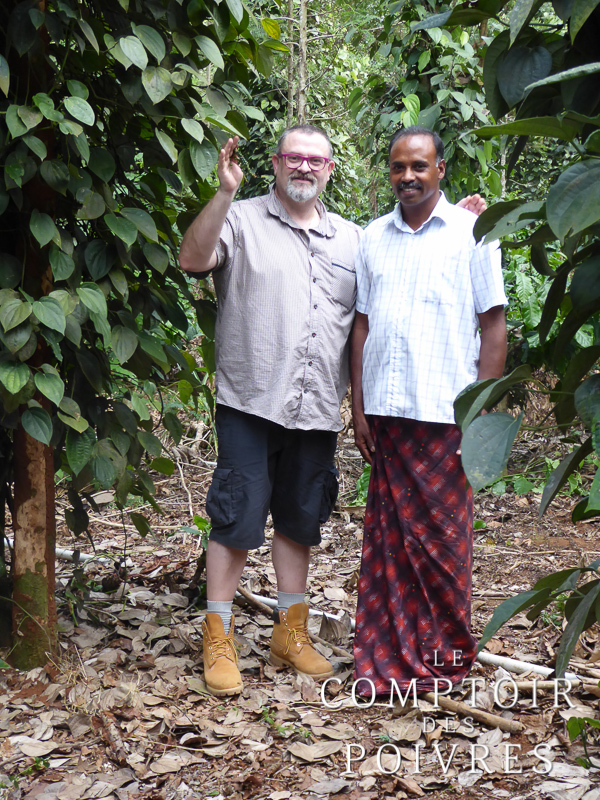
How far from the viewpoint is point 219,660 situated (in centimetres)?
219

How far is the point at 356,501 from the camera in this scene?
13.2ft

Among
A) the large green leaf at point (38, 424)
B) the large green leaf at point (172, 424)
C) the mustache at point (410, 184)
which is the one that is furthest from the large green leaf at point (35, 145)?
the mustache at point (410, 184)

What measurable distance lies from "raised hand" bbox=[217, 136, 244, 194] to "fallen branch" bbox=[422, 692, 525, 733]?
4.60ft

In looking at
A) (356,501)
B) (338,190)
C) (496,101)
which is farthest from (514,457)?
(496,101)

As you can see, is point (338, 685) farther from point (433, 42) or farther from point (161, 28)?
point (433, 42)

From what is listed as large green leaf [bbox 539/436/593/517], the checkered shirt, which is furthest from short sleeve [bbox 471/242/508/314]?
large green leaf [bbox 539/436/593/517]

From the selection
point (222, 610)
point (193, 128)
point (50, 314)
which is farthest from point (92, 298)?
point (222, 610)

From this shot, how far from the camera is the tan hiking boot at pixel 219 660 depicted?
2125 mm

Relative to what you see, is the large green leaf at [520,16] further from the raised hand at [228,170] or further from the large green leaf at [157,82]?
the raised hand at [228,170]

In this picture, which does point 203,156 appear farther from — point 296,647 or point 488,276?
point 296,647

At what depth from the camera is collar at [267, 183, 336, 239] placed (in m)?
2.28

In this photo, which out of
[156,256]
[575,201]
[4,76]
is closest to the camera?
[575,201]

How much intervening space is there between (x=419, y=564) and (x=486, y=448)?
1479mm

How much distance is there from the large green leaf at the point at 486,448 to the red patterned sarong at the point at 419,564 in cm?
137
